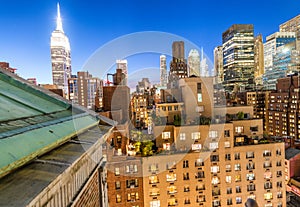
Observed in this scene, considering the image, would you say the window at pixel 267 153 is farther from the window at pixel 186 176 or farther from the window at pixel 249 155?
the window at pixel 186 176

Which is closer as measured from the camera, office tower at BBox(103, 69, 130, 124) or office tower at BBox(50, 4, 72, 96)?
office tower at BBox(103, 69, 130, 124)

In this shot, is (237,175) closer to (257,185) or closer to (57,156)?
(257,185)

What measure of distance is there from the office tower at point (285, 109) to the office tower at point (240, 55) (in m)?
51.2

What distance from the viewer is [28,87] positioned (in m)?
3.94

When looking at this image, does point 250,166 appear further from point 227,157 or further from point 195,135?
point 195,135

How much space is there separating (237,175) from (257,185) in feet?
6.98

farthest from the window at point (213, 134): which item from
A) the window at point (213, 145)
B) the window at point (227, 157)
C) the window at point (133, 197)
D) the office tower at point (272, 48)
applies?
the office tower at point (272, 48)

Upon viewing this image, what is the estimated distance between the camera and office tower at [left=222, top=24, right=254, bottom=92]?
11325 cm

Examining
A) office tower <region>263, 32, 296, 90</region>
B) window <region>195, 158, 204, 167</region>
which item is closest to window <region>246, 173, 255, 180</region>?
window <region>195, 158, 204, 167</region>

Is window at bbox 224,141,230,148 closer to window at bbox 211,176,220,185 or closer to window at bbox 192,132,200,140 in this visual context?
window at bbox 192,132,200,140

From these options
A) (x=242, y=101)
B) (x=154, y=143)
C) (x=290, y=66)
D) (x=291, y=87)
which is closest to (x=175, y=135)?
(x=154, y=143)

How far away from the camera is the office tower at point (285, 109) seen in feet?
171

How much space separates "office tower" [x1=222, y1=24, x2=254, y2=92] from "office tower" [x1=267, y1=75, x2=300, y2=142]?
168ft

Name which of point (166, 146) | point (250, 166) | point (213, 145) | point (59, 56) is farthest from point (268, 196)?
point (59, 56)
